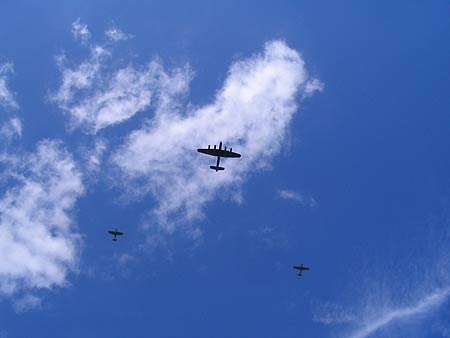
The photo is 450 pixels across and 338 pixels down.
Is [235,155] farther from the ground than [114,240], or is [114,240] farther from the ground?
[235,155]

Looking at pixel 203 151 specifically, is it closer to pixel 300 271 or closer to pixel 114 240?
pixel 114 240

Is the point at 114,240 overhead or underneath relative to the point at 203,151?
underneath

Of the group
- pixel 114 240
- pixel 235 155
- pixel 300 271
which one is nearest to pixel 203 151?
pixel 235 155

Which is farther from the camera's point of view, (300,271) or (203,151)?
(300,271)

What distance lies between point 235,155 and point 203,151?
8.78 meters

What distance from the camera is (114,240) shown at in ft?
577

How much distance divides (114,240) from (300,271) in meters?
66.8

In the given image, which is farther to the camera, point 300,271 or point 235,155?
point 300,271

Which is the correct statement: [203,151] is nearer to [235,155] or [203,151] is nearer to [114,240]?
[235,155]

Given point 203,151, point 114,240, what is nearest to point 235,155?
point 203,151

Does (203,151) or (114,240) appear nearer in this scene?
(203,151)

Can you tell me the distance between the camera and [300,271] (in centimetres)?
18650

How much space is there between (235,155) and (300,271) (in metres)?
66.2

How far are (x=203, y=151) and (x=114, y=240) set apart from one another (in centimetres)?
5672
